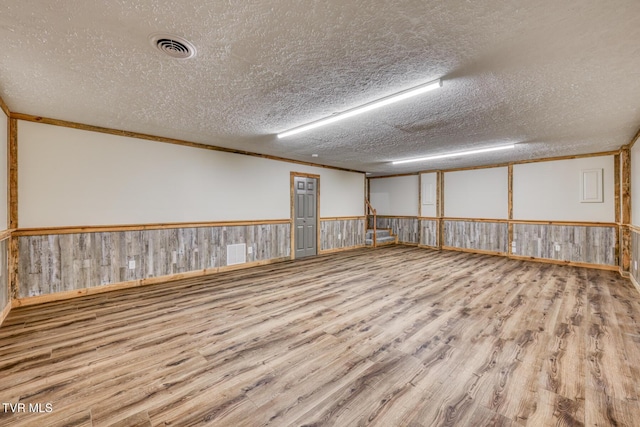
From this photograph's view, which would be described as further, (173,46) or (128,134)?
(128,134)

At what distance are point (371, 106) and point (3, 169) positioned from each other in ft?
14.4

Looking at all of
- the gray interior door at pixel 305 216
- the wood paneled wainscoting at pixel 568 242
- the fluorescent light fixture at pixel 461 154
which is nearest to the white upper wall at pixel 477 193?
the wood paneled wainscoting at pixel 568 242

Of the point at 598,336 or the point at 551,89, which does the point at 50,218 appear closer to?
the point at 551,89

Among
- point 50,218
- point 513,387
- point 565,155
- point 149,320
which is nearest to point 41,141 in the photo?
point 50,218

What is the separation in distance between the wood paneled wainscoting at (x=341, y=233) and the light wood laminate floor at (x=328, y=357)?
350 centimetres

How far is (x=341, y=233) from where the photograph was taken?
26.9 ft

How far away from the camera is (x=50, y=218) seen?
3.75m

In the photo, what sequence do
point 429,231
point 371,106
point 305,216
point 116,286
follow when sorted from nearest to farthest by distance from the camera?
point 371,106, point 116,286, point 305,216, point 429,231

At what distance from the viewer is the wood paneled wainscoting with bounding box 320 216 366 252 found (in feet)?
25.3

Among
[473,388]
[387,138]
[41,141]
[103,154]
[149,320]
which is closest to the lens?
[473,388]

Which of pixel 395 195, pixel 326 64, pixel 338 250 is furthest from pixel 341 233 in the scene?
pixel 326 64

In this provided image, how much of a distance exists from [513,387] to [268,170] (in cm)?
559

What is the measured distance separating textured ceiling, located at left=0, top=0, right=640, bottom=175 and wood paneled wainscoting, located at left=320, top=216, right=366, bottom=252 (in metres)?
3.97

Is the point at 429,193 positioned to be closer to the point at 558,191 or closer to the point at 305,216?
the point at 558,191
